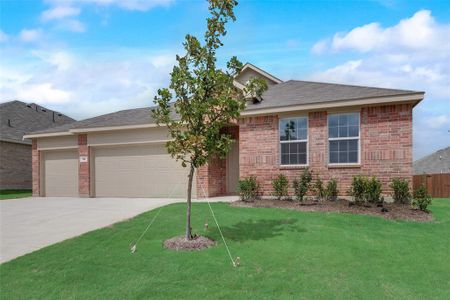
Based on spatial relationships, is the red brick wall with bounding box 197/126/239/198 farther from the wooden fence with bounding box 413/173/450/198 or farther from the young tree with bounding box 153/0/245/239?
the wooden fence with bounding box 413/173/450/198

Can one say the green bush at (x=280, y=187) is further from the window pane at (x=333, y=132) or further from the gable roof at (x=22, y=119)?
the gable roof at (x=22, y=119)

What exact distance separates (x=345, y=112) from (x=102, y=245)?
9.21 metres

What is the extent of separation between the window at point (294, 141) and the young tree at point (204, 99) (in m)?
6.47

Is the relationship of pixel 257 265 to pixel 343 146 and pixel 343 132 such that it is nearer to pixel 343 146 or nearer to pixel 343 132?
pixel 343 146

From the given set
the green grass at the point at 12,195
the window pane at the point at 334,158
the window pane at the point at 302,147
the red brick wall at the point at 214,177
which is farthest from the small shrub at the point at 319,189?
the green grass at the point at 12,195

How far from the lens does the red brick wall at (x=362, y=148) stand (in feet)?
39.2

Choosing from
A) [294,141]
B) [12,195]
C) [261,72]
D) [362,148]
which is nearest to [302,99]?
[294,141]

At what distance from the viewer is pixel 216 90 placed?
7.29 meters

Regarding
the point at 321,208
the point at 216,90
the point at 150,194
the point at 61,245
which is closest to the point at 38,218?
the point at 61,245

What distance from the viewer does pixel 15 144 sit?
23.7 meters

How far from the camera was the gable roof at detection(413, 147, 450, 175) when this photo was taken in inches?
1186

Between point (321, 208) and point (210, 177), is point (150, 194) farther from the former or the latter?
point (321, 208)

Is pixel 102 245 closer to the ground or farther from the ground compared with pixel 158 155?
closer to the ground

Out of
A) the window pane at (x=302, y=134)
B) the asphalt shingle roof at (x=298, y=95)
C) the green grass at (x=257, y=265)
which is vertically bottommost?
the green grass at (x=257, y=265)
